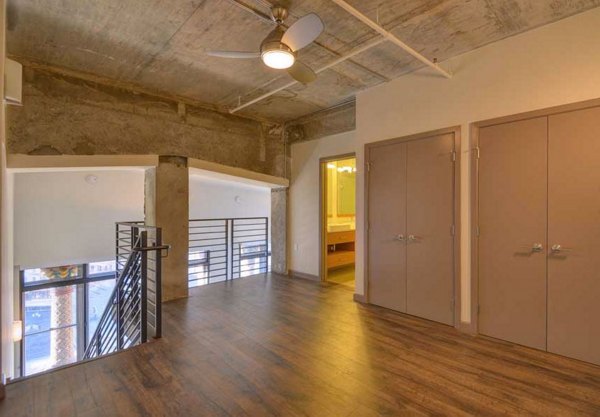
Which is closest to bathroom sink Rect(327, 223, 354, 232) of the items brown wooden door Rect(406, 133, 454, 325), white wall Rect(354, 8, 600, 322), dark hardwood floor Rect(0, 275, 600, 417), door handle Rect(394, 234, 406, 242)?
white wall Rect(354, 8, 600, 322)

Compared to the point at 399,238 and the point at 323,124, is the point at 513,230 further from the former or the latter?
the point at 323,124

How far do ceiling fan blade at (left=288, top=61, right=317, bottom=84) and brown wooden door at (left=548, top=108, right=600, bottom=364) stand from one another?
2.17 metres

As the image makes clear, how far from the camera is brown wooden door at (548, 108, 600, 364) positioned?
2.46 metres

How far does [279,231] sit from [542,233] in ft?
13.2

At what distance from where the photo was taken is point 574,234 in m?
2.55

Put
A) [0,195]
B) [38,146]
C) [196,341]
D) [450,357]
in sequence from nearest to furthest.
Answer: [0,195] → [450,357] → [196,341] → [38,146]

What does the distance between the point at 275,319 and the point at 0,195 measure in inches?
105

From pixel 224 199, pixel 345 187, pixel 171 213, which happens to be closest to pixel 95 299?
pixel 224 199

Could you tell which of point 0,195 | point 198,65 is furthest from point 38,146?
point 198,65

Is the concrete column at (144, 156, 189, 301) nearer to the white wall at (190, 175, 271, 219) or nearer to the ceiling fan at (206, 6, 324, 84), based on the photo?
the ceiling fan at (206, 6, 324, 84)

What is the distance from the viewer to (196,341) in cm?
293

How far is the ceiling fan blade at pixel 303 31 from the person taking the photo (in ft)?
Answer: 6.33

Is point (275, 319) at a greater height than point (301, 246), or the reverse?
point (301, 246)

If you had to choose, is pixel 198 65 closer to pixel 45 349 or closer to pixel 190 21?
pixel 190 21
